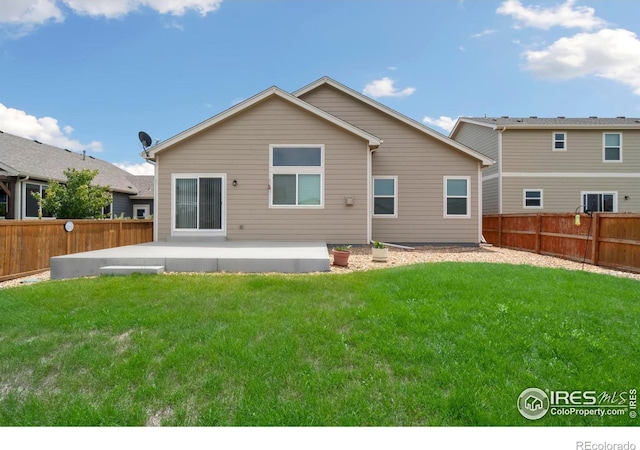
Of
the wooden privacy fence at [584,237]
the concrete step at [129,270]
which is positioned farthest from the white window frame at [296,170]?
the wooden privacy fence at [584,237]

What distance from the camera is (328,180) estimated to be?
1128cm

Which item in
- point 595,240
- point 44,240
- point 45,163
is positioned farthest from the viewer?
point 45,163

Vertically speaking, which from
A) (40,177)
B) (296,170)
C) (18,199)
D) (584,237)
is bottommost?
(584,237)

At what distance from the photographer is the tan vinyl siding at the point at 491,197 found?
18141 millimetres

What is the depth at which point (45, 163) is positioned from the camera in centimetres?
1917

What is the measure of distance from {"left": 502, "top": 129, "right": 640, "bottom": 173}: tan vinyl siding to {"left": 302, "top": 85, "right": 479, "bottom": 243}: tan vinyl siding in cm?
683

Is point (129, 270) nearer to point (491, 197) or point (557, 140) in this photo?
point (491, 197)

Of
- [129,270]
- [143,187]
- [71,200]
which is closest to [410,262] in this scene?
[129,270]

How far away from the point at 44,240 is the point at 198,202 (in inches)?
163

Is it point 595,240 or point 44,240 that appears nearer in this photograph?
point 44,240

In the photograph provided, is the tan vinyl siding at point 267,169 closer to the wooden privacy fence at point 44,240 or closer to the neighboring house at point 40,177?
the wooden privacy fence at point 44,240

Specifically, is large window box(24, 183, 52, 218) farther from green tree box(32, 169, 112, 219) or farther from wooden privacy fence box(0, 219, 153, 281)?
wooden privacy fence box(0, 219, 153, 281)

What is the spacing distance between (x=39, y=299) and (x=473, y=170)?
12738mm

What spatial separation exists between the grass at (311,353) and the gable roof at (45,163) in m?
15.2
